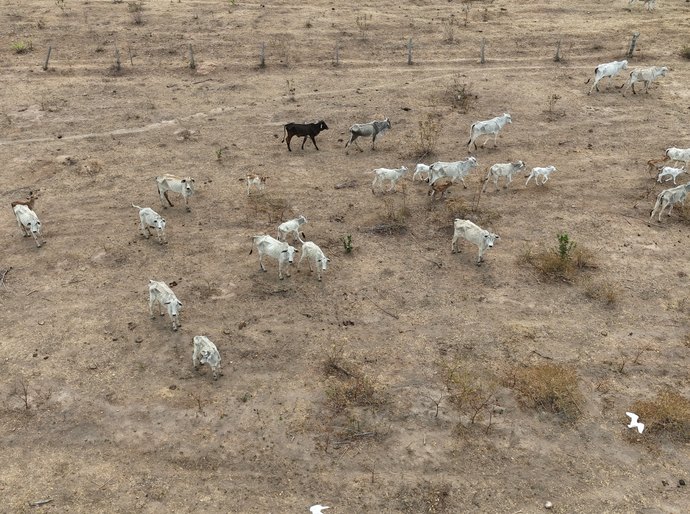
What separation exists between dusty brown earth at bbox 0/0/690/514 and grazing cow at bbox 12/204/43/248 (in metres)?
0.46

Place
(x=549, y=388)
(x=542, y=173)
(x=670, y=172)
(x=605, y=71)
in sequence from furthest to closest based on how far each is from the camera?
(x=605, y=71) < (x=542, y=173) < (x=670, y=172) < (x=549, y=388)

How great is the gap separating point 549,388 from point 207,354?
6.58 metres

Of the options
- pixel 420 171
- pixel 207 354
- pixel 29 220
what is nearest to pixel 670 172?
pixel 420 171

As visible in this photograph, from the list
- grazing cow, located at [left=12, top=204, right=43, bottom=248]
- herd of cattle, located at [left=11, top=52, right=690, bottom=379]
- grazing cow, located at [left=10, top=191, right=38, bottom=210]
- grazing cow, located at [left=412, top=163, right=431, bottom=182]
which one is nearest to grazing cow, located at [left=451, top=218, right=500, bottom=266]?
herd of cattle, located at [left=11, top=52, right=690, bottom=379]

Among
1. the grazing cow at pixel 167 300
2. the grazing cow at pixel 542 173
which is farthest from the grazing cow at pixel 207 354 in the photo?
the grazing cow at pixel 542 173

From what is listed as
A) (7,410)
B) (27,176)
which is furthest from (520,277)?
(27,176)

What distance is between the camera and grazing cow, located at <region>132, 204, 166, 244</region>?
1470 centimetres

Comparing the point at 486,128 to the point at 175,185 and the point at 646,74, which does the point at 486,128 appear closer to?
the point at 646,74

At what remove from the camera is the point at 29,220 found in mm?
14664

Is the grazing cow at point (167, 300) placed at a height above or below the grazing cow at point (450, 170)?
below

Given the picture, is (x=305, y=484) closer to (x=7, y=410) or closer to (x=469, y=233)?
(x=7, y=410)

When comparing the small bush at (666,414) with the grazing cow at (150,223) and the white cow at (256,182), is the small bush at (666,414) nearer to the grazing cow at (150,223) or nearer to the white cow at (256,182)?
the white cow at (256,182)

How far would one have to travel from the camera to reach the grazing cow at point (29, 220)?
14.7 m

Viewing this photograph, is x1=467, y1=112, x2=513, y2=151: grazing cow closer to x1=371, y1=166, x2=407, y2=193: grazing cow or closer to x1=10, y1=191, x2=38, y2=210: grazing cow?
x1=371, y1=166, x2=407, y2=193: grazing cow
